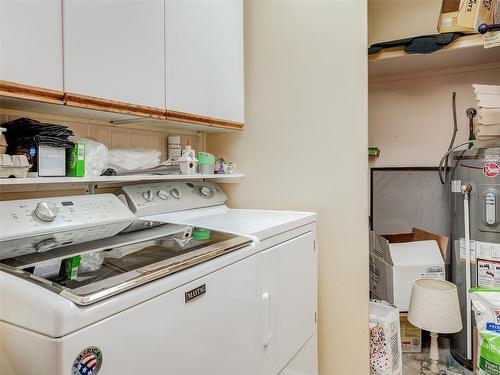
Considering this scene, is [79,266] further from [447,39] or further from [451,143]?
[451,143]

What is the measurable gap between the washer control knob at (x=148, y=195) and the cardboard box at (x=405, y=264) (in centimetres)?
160

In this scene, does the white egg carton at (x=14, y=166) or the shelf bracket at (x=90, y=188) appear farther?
the shelf bracket at (x=90, y=188)

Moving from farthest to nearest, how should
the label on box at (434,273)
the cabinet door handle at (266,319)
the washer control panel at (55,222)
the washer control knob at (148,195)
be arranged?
the label on box at (434,273), the washer control knob at (148,195), the cabinet door handle at (266,319), the washer control panel at (55,222)

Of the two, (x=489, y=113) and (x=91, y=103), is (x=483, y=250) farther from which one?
(x=91, y=103)

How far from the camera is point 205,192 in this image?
1996mm

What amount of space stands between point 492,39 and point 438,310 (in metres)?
1.54

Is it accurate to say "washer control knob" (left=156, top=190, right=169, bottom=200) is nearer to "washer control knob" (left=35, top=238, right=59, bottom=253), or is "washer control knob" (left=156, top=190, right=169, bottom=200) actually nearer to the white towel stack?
"washer control knob" (left=35, top=238, right=59, bottom=253)

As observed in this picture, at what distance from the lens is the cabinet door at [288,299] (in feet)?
4.52

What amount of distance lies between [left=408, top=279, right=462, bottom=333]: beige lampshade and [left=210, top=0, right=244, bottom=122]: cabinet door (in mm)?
1488

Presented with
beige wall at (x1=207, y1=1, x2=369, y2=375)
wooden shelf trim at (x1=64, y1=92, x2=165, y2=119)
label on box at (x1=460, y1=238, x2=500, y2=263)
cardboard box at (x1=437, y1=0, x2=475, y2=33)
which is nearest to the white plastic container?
beige wall at (x1=207, y1=1, x2=369, y2=375)

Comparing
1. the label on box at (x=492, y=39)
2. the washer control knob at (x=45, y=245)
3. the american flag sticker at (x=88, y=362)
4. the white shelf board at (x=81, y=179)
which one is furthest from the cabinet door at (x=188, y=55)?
the label on box at (x=492, y=39)

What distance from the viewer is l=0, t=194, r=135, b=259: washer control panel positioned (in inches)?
41.1

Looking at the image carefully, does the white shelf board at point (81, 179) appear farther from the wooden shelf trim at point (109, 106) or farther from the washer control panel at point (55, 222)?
the wooden shelf trim at point (109, 106)

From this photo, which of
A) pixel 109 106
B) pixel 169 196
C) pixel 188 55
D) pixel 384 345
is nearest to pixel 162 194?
pixel 169 196
